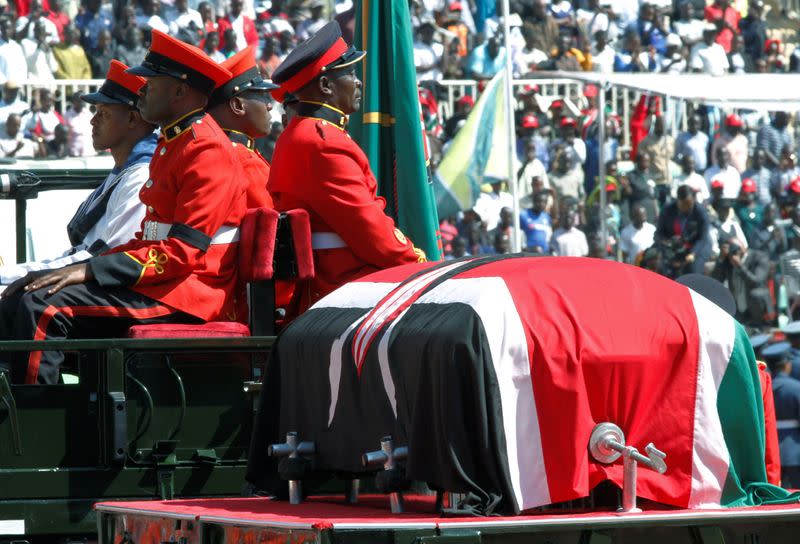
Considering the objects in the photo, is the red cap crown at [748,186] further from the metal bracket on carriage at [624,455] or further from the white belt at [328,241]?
the metal bracket on carriage at [624,455]

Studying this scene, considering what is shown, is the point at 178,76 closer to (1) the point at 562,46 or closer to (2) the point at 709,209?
(2) the point at 709,209

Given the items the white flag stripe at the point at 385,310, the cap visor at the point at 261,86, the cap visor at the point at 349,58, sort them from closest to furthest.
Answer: the white flag stripe at the point at 385,310
the cap visor at the point at 349,58
the cap visor at the point at 261,86

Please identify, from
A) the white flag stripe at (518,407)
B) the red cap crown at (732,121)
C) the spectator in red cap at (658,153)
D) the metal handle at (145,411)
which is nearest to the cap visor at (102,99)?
the metal handle at (145,411)

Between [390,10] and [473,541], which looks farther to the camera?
[390,10]

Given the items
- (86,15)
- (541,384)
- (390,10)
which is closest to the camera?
(541,384)

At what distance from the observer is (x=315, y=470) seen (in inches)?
193

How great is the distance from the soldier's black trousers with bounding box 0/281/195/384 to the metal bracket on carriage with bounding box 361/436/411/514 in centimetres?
211

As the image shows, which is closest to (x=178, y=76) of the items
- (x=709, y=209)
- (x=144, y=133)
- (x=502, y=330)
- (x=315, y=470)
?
(x=144, y=133)

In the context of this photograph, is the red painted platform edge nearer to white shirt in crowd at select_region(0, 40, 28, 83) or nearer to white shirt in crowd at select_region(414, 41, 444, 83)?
white shirt in crowd at select_region(0, 40, 28, 83)

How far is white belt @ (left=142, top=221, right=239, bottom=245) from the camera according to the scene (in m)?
6.53

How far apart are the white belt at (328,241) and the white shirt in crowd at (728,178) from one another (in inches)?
531

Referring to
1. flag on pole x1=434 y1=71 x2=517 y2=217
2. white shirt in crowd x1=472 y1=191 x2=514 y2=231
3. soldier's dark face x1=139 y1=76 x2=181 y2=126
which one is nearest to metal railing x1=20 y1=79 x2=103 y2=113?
white shirt in crowd x1=472 y1=191 x2=514 y2=231

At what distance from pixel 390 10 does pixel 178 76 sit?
1703mm

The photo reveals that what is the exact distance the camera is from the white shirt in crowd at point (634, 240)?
18578mm
